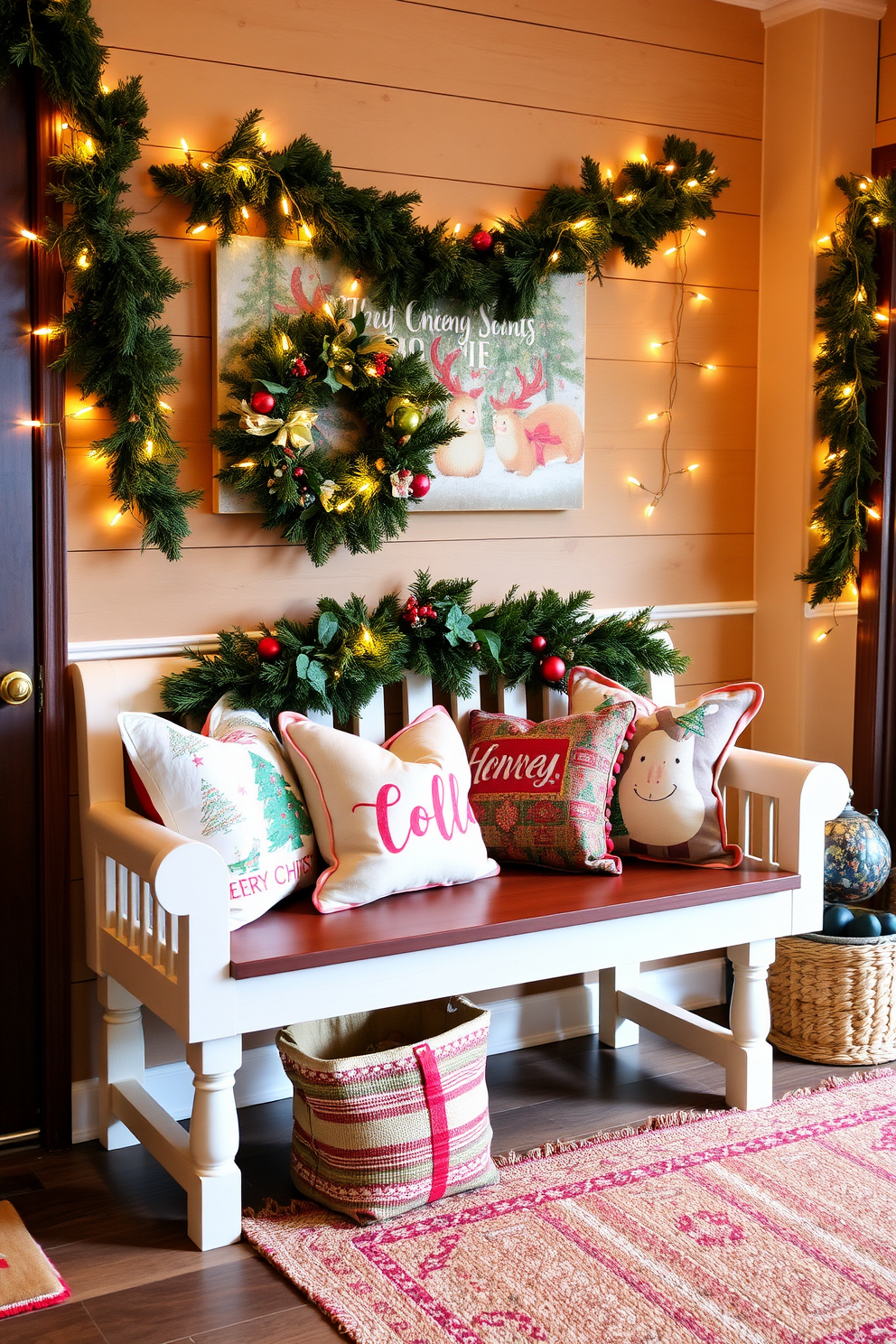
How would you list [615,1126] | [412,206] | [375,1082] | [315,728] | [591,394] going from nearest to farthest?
[375,1082], [315,728], [615,1126], [412,206], [591,394]

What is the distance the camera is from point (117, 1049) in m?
2.40

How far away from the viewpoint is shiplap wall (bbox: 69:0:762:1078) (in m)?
2.43

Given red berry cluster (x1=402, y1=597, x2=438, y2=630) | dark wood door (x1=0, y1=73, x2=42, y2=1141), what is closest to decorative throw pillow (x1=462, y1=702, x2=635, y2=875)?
red berry cluster (x1=402, y1=597, x2=438, y2=630)

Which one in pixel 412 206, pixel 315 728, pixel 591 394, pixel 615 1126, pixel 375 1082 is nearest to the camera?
pixel 375 1082

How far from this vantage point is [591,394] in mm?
2947

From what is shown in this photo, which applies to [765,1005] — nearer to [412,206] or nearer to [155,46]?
[412,206]

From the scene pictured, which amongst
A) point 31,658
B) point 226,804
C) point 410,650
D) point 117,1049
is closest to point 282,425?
point 410,650

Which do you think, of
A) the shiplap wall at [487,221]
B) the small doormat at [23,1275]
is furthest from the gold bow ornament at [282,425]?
the small doormat at [23,1275]

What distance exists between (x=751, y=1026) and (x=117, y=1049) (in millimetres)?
1247

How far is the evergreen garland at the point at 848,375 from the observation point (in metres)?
3.01

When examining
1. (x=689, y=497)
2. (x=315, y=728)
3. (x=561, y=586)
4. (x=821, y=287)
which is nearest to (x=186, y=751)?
(x=315, y=728)

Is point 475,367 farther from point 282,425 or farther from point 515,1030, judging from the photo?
point 515,1030

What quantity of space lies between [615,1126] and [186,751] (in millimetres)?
1125

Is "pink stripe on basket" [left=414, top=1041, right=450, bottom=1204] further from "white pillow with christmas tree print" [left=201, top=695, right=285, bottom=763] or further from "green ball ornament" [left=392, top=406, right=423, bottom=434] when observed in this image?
"green ball ornament" [left=392, top=406, right=423, bottom=434]
